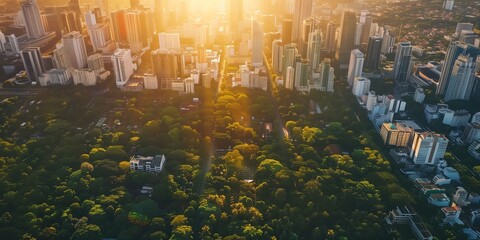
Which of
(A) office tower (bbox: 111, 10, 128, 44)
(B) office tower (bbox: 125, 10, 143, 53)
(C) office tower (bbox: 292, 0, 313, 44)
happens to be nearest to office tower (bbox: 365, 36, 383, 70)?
(C) office tower (bbox: 292, 0, 313, 44)

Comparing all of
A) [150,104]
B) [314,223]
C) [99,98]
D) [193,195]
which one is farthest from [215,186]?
[99,98]

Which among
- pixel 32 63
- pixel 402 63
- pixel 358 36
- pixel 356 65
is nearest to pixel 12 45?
pixel 32 63

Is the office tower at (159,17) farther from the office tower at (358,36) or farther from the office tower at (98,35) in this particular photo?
the office tower at (358,36)

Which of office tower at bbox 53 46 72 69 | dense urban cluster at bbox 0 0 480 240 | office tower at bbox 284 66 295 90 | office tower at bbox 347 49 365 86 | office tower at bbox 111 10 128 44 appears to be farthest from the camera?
office tower at bbox 111 10 128 44

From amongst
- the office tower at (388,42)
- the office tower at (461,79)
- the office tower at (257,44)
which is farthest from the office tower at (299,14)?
the office tower at (461,79)

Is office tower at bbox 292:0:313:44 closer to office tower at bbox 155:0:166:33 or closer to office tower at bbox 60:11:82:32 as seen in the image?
office tower at bbox 155:0:166:33

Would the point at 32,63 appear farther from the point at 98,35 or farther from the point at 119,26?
the point at 119,26
